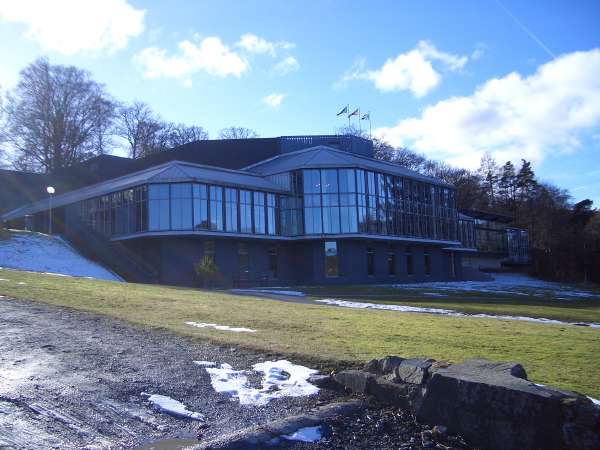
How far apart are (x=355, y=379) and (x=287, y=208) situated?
39677 millimetres

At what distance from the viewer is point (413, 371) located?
653 cm

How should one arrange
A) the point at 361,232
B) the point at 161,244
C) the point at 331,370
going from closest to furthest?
1. the point at 331,370
2. the point at 161,244
3. the point at 361,232

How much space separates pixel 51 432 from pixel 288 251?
138ft

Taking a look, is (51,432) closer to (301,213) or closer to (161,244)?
(161,244)

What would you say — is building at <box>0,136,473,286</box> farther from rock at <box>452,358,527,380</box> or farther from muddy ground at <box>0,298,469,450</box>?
rock at <box>452,358,527,380</box>

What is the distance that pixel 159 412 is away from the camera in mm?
6137

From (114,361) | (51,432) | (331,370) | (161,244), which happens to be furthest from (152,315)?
(161,244)

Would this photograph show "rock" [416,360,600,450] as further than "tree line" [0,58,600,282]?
No

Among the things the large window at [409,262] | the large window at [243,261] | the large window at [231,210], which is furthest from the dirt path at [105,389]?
the large window at [409,262]

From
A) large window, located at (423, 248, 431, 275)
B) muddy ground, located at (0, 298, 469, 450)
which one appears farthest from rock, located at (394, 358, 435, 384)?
large window, located at (423, 248, 431, 275)

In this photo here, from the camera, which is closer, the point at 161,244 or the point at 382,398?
the point at 382,398

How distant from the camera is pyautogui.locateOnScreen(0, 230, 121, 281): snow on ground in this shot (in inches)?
1307

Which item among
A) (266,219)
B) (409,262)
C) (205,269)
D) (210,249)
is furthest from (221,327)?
(409,262)

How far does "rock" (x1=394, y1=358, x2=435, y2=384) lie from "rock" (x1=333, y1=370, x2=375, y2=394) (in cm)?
35
